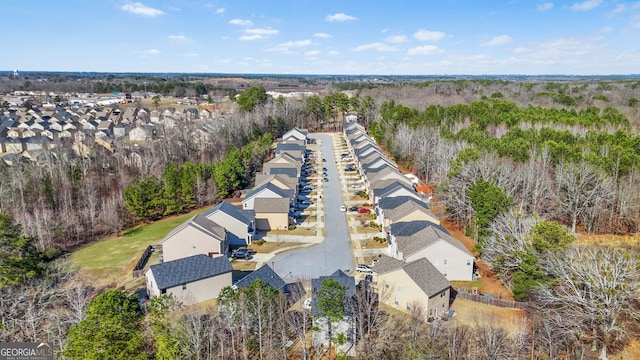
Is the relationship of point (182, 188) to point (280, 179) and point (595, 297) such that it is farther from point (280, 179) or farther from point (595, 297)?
point (595, 297)

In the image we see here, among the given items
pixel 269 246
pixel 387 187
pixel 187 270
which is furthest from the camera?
pixel 387 187

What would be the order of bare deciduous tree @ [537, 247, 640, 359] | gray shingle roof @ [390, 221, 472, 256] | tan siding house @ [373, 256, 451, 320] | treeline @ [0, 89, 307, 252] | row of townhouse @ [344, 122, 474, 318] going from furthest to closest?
treeline @ [0, 89, 307, 252] < gray shingle roof @ [390, 221, 472, 256] < row of townhouse @ [344, 122, 474, 318] < tan siding house @ [373, 256, 451, 320] < bare deciduous tree @ [537, 247, 640, 359]

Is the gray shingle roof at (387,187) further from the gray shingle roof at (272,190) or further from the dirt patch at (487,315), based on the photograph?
the dirt patch at (487,315)

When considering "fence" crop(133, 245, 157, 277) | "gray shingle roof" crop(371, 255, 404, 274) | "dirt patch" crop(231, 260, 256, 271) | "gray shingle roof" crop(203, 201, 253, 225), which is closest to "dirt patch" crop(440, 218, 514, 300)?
"gray shingle roof" crop(371, 255, 404, 274)

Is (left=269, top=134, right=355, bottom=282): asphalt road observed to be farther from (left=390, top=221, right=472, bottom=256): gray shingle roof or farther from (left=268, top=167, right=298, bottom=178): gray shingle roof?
(left=268, top=167, right=298, bottom=178): gray shingle roof

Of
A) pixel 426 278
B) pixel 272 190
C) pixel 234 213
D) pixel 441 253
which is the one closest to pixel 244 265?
pixel 234 213

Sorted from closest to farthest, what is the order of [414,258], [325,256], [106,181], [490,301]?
[490,301]
[414,258]
[325,256]
[106,181]

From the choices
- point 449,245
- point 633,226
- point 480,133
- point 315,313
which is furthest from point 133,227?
point 633,226

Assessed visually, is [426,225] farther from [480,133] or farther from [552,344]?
[480,133]
